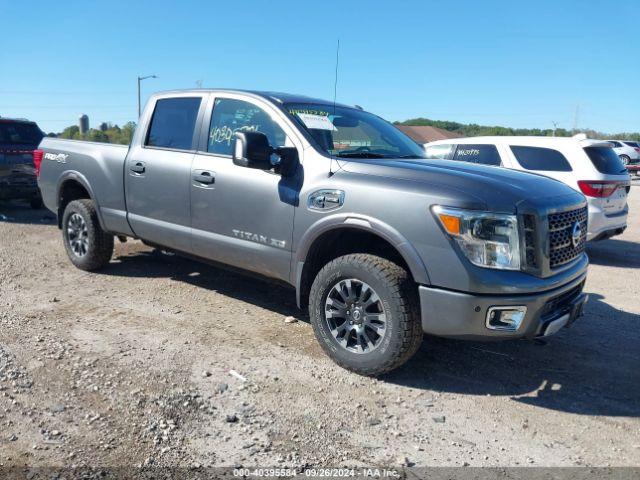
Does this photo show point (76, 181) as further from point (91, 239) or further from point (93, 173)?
point (91, 239)

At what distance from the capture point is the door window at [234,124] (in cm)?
446

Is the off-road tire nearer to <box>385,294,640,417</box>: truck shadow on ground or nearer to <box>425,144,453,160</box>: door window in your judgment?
<box>385,294,640,417</box>: truck shadow on ground

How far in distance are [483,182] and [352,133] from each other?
1.47 metres

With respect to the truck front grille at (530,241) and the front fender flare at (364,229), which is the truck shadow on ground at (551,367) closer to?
the front fender flare at (364,229)

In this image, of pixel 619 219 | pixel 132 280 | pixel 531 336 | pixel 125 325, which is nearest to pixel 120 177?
pixel 132 280

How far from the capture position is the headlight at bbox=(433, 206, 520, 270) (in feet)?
10.8

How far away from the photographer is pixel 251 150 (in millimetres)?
3951

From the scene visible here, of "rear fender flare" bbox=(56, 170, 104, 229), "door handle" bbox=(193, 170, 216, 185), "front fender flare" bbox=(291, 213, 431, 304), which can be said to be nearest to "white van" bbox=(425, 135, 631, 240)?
"door handle" bbox=(193, 170, 216, 185)

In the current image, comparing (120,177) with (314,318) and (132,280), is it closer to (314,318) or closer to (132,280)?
(132,280)

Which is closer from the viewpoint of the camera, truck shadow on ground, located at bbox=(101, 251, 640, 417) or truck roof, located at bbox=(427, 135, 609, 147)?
truck shadow on ground, located at bbox=(101, 251, 640, 417)

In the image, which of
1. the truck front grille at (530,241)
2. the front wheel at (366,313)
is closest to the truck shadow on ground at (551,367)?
the front wheel at (366,313)

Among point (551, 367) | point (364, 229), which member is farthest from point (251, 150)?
point (551, 367)

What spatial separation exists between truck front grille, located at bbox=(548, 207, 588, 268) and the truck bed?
13.0 ft

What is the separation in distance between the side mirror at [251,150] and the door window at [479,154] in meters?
5.21
